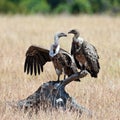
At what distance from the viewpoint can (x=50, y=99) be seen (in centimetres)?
735

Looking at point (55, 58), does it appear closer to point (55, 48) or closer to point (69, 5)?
point (55, 48)

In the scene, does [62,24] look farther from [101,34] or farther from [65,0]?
[65,0]

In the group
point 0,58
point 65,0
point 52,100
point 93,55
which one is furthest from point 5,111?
point 65,0

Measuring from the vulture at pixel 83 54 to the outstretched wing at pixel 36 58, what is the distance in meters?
0.38

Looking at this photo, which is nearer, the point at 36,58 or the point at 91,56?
the point at 91,56

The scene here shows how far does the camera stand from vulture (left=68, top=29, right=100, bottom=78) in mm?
7066

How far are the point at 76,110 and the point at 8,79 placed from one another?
2453mm

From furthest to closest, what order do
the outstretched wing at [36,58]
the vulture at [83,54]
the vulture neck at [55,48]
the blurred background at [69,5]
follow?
the blurred background at [69,5]
the outstretched wing at [36,58]
the vulture at [83,54]
the vulture neck at [55,48]

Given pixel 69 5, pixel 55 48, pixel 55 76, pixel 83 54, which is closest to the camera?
pixel 55 48

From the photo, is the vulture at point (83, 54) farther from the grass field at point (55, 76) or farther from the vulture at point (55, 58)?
the grass field at point (55, 76)

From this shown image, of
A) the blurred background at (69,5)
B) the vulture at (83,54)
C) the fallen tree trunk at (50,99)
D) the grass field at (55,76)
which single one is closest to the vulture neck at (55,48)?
the vulture at (83,54)

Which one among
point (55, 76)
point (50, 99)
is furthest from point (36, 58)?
point (55, 76)

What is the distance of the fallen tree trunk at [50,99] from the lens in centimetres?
727

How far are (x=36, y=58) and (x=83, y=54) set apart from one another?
0.74 m
